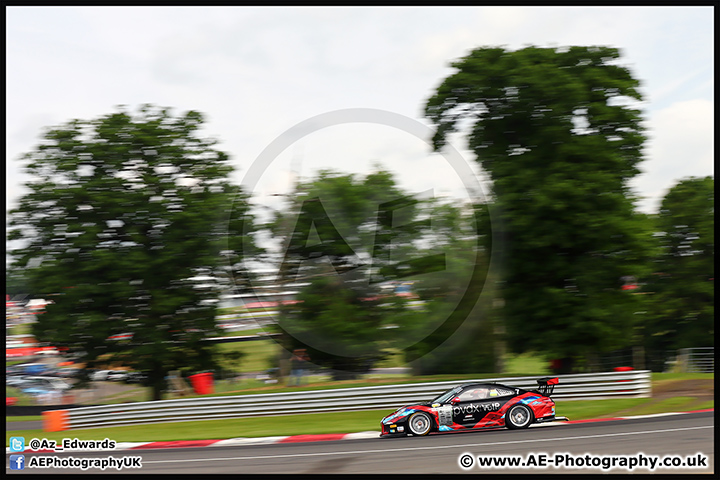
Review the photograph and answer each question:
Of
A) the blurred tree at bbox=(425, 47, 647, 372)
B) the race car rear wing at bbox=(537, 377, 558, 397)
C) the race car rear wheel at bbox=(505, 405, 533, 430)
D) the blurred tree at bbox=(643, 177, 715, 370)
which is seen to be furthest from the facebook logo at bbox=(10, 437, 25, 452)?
the blurred tree at bbox=(643, 177, 715, 370)

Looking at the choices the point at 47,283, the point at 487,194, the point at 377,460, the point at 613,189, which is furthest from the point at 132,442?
the point at 613,189

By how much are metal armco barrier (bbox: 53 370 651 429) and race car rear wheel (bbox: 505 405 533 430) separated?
1.98 metres

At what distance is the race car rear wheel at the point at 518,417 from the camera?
39.1 ft

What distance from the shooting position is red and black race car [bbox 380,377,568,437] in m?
11.8

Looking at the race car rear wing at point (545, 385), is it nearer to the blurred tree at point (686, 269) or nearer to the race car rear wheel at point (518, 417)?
the race car rear wheel at point (518, 417)

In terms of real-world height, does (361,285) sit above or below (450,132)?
below

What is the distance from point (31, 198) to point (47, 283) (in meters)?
2.79

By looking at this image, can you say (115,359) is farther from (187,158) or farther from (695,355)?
(695,355)

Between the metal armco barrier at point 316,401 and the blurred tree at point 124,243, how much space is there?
11.3ft

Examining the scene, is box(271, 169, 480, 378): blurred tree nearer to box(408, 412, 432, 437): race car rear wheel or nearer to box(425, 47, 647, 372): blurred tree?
box(425, 47, 647, 372): blurred tree

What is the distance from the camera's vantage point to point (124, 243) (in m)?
18.1

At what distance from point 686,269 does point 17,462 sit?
23999 millimetres

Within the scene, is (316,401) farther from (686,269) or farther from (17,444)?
(686,269)

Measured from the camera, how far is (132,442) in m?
12.9
